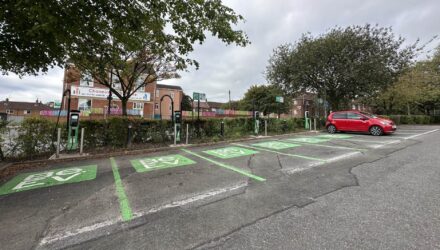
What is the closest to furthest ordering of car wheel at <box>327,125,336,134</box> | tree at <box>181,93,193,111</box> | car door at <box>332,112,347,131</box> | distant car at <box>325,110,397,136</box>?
distant car at <box>325,110,397,136</box>
car door at <box>332,112,347,131</box>
car wheel at <box>327,125,336,134</box>
tree at <box>181,93,193,111</box>

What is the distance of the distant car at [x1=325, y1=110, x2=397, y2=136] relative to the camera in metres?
11.1

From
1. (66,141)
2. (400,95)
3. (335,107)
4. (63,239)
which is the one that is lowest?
(63,239)

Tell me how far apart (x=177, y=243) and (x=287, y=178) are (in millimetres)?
2766

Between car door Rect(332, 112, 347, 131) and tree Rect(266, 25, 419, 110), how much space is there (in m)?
4.94

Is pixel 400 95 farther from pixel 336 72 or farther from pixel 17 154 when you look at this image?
pixel 17 154

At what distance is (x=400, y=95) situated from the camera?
88.0 feet

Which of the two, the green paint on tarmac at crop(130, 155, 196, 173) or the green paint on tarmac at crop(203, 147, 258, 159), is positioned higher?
the green paint on tarmac at crop(203, 147, 258, 159)

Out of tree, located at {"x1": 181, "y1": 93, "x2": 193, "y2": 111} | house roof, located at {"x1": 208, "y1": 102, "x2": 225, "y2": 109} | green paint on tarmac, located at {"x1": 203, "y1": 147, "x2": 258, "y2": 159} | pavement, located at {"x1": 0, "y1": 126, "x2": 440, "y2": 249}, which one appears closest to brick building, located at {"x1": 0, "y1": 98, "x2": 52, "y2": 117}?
tree, located at {"x1": 181, "y1": 93, "x2": 193, "y2": 111}

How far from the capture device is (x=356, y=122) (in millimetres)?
12133

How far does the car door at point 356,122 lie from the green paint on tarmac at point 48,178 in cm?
1410

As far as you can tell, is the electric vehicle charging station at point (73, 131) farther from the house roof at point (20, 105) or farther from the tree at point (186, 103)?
the house roof at point (20, 105)

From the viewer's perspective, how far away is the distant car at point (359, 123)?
11109mm

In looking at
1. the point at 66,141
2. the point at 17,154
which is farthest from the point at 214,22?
the point at 17,154

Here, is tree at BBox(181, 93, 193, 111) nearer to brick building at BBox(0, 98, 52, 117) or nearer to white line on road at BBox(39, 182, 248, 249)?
white line on road at BBox(39, 182, 248, 249)
